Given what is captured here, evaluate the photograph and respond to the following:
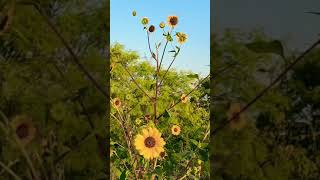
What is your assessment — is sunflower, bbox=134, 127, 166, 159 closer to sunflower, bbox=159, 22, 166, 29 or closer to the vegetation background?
the vegetation background

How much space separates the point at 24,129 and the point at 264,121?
2.00ft

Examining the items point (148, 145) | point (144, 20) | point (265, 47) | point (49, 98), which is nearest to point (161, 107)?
point (144, 20)

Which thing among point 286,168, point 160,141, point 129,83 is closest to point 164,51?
point 160,141

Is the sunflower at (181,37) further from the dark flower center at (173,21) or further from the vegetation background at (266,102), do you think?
the vegetation background at (266,102)

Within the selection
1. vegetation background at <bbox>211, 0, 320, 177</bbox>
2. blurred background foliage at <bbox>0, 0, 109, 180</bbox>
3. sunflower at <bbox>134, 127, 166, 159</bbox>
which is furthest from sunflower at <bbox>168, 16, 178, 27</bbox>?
blurred background foliage at <bbox>0, 0, 109, 180</bbox>

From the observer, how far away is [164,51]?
2.77m

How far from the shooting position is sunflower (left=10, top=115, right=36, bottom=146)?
33.0 inches

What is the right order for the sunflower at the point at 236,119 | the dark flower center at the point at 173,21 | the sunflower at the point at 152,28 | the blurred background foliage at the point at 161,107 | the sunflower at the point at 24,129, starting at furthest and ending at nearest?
the blurred background foliage at the point at 161,107 → the sunflower at the point at 152,28 → the dark flower center at the point at 173,21 → the sunflower at the point at 236,119 → the sunflower at the point at 24,129

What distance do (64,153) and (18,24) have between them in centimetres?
26

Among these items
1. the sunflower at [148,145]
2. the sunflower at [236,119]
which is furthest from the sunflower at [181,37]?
the sunflower at [236,119]

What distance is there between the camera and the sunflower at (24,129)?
0.84 m

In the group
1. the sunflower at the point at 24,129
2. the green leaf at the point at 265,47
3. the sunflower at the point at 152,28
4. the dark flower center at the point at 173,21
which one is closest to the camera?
the green leaf at the point at 265,47

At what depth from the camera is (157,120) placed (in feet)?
8.39

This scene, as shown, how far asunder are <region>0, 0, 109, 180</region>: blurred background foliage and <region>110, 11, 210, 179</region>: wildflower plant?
650 mm
